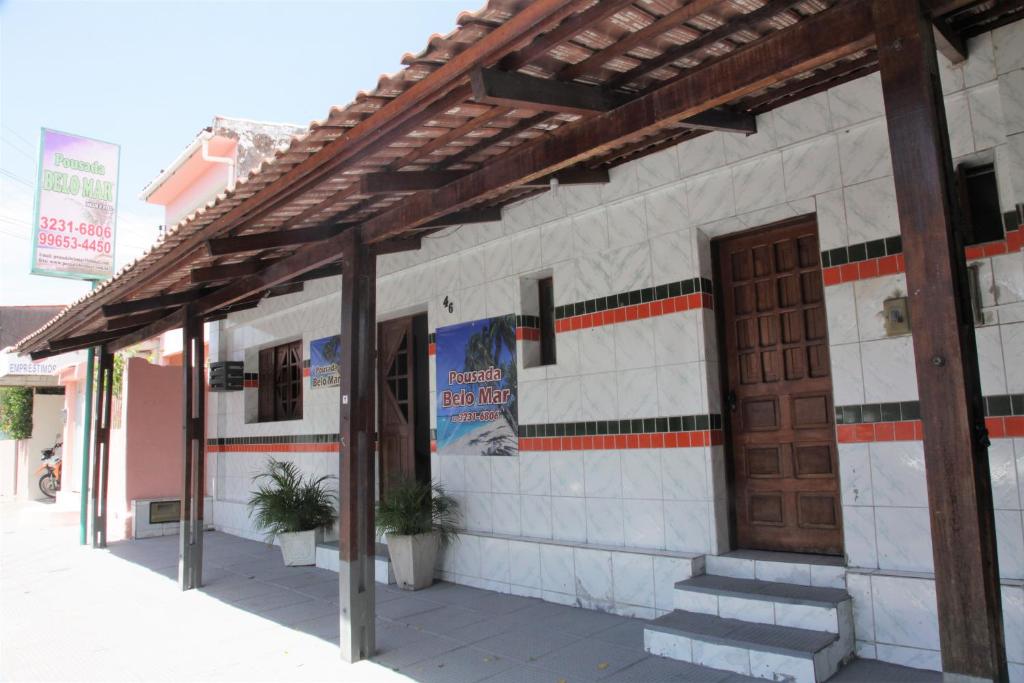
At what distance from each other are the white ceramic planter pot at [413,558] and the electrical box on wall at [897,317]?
4399 millimetres

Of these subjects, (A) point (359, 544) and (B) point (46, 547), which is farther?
(B) point (46, 547)

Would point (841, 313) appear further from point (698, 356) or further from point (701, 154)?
point (701, 154)

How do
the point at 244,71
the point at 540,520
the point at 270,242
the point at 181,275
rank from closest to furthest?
1. the point at 270,242
2. the point at 540,520
3. the point at 181,275
4. the point at 244,71

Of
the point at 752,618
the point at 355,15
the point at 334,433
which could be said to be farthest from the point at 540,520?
the point at 355,15

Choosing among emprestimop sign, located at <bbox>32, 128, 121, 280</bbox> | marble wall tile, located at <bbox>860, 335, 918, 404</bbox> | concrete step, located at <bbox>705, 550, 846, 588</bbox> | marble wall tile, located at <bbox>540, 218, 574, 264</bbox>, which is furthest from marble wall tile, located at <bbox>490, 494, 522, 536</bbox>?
emprestimop sign, located at <bbox>32, 128, 121, 280</bbox>

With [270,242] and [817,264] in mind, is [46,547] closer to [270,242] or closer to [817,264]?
[270,242]

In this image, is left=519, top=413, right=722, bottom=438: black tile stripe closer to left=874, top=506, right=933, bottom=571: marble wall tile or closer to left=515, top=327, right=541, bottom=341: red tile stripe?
left=515, top=327, right=541, bottom=341: red tile stripe

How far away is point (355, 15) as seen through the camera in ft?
30.0

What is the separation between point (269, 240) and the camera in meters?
5.54

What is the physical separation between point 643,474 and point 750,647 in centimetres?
160

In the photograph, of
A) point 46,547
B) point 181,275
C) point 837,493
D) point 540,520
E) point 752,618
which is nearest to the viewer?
point 752,618

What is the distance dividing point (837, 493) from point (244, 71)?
44.3 feet

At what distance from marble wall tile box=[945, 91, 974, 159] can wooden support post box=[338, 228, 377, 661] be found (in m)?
3.90

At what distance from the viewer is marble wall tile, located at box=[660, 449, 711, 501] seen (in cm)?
504
